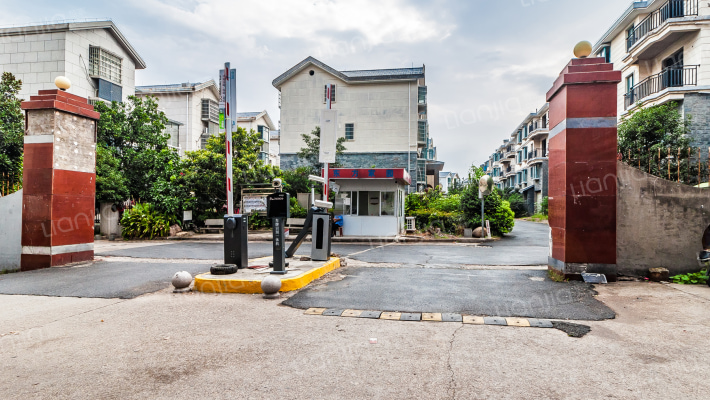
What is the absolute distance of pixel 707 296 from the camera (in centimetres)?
598

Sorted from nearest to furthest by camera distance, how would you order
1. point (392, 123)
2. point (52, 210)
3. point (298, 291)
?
point (298, 291), point (52, 210), point (392, 123)

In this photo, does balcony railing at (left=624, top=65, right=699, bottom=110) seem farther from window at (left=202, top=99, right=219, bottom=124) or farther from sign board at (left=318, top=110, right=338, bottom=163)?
window at (left=202, top=99, right=219, bottom=124)

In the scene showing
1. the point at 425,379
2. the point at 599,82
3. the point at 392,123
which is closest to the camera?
the point at 425,379

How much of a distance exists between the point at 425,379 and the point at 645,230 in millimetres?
6179

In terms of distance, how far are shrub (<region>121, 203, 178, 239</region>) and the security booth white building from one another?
25.7 ft

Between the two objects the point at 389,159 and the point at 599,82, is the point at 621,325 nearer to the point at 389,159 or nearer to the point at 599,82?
the point at 599,82

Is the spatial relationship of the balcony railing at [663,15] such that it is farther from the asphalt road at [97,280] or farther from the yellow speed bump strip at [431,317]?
the asphalt road at [97,280]

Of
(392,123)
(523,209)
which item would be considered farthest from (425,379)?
(523,209)

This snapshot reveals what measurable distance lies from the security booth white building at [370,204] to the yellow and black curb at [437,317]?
12733 mm

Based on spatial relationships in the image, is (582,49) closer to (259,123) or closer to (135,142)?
(135,142)

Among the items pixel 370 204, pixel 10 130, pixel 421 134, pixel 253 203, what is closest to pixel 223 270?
pixel 370 204

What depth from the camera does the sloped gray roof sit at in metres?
29.4

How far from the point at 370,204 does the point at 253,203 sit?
612 cm

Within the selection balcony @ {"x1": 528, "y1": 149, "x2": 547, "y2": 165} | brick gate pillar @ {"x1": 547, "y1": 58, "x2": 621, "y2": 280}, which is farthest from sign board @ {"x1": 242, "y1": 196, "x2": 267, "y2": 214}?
balcony @ {"x1": 528, "y1": 149, "x2": 547, "y2": 165}
